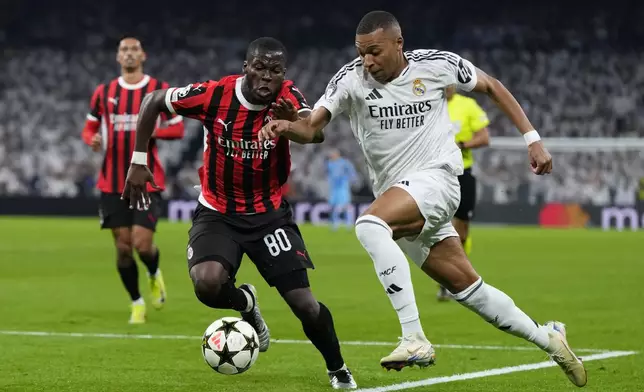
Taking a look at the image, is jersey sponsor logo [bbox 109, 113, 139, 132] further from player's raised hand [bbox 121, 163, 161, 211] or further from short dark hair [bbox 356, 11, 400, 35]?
short dark hair [bbox 356, 11, 400, 35]

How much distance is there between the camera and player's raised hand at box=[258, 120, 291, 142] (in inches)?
245

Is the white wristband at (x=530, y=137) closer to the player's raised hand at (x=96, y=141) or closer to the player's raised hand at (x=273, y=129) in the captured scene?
the player's raised hand at (x=273, y=129)

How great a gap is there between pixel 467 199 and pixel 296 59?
90.4 ft

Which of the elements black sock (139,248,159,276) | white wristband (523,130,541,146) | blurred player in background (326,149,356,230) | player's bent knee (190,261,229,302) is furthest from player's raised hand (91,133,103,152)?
blurred player in background (326,149,356,230)

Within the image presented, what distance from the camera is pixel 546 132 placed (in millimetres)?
35406

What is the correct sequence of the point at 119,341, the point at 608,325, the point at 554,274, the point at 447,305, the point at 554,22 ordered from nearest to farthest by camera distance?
the point at 119,341 < the point at 608,325 < the point at 447,305 < the point at 554,274 < the point at 554,22

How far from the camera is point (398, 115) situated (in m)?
6.74

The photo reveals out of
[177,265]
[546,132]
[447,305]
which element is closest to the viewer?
[447,305]

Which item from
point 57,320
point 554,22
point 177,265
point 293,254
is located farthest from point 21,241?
Answer: point 554,22

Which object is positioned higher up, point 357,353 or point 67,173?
point 357,353

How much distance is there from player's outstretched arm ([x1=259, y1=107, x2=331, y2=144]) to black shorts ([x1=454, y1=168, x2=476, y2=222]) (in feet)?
18.1

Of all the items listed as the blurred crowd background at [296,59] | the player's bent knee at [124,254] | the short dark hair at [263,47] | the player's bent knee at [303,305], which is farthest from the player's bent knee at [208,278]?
the blurred crowd background at [296,59]

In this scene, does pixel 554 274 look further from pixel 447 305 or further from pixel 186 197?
pixel 186 197

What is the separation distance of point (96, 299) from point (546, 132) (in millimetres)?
24741
